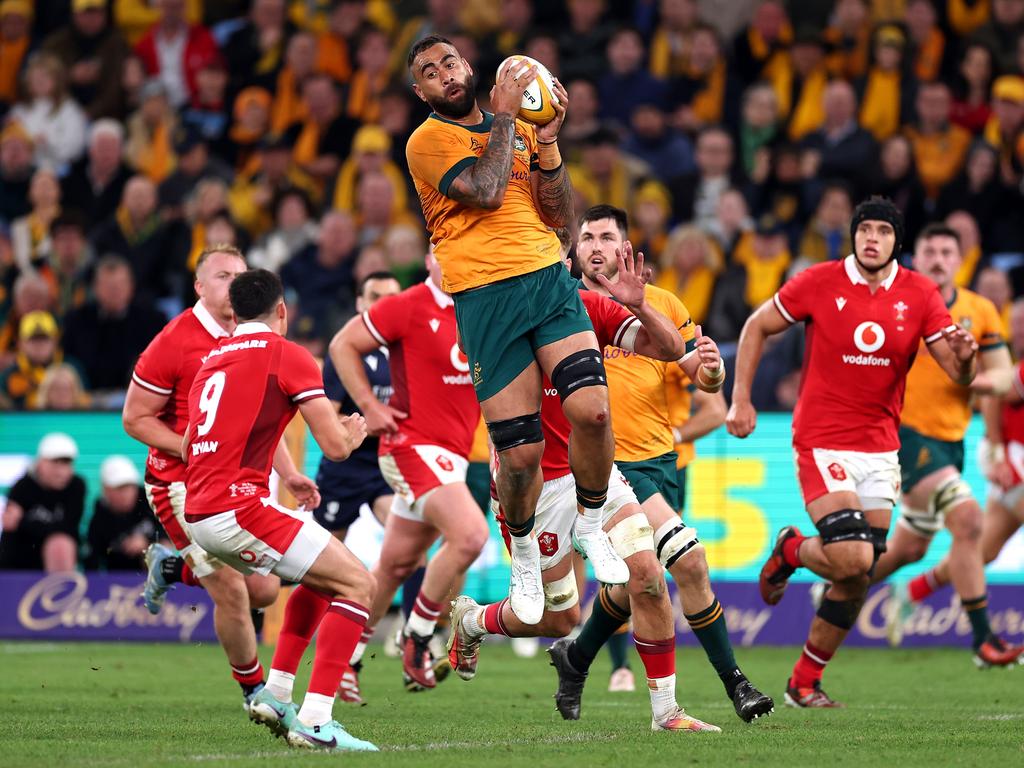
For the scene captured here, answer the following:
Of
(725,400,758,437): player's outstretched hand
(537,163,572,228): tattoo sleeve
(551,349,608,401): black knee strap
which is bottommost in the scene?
(725,400,758,437): player's outstretched hand

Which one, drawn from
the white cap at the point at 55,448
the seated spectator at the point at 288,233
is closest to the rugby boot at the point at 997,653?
the white cap at the point at 55,448

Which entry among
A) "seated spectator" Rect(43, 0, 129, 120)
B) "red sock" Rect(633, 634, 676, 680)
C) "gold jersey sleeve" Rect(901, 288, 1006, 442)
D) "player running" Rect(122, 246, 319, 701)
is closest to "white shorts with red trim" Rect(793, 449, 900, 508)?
"red sock" Rect(633, 634, 676, 680)

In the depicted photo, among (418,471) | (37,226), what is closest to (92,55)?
(37,226)

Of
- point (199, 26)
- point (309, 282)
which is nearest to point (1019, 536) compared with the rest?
point (309, 282)

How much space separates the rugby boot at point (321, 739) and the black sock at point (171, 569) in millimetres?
2793

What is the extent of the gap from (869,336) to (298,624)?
3.95 metres

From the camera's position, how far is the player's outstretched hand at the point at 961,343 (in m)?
9.80

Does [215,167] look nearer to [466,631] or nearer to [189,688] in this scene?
[189,688]

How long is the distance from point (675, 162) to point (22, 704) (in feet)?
35.8

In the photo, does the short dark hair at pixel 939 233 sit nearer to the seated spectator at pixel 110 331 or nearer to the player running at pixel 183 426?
the player running at pixel 183 426

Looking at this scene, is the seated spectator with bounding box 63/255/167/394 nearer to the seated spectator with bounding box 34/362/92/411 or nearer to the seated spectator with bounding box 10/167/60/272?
the seated spectator with bounding box 34/362/92/411

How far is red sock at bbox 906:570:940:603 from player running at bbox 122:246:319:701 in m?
6.08

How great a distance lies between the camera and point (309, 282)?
17.9 metres

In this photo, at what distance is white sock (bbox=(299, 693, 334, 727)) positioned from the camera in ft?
25.4
